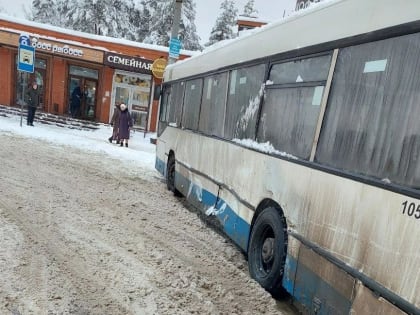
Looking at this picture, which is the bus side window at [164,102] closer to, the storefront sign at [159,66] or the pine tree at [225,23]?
the storefront sign at [159,66]

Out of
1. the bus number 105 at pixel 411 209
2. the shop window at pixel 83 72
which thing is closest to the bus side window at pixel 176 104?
the bus number 105 at pixel 411 209

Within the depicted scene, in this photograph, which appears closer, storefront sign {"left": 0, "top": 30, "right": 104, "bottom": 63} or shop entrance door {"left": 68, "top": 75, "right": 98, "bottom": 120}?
storefront sign {"left": 0, "top": 30, "right": 104, "bottom": 63}

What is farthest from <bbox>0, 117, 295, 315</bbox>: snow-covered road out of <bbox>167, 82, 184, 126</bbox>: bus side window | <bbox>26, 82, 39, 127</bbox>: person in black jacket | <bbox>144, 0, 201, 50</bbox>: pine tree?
<bbox>144, 0, 201, 50</bbox>: pine tree

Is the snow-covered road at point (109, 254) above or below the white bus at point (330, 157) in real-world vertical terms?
below

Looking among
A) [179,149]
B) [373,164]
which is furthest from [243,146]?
[179,149]

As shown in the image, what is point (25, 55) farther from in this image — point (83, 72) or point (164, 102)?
point (164, 102)

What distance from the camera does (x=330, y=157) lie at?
10.9 ft

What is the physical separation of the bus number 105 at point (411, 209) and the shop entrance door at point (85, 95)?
833 inches

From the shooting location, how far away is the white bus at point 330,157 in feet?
8.34

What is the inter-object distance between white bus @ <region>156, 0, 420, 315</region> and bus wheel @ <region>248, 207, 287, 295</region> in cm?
1

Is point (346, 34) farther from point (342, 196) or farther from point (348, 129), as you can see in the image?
point (342, 196)

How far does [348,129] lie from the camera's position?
3.13 m

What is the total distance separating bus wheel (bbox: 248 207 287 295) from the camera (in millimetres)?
3965

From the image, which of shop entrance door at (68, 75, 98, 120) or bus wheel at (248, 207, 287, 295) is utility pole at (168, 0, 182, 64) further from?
shop entrance door at (68, 75, 98, 120)
